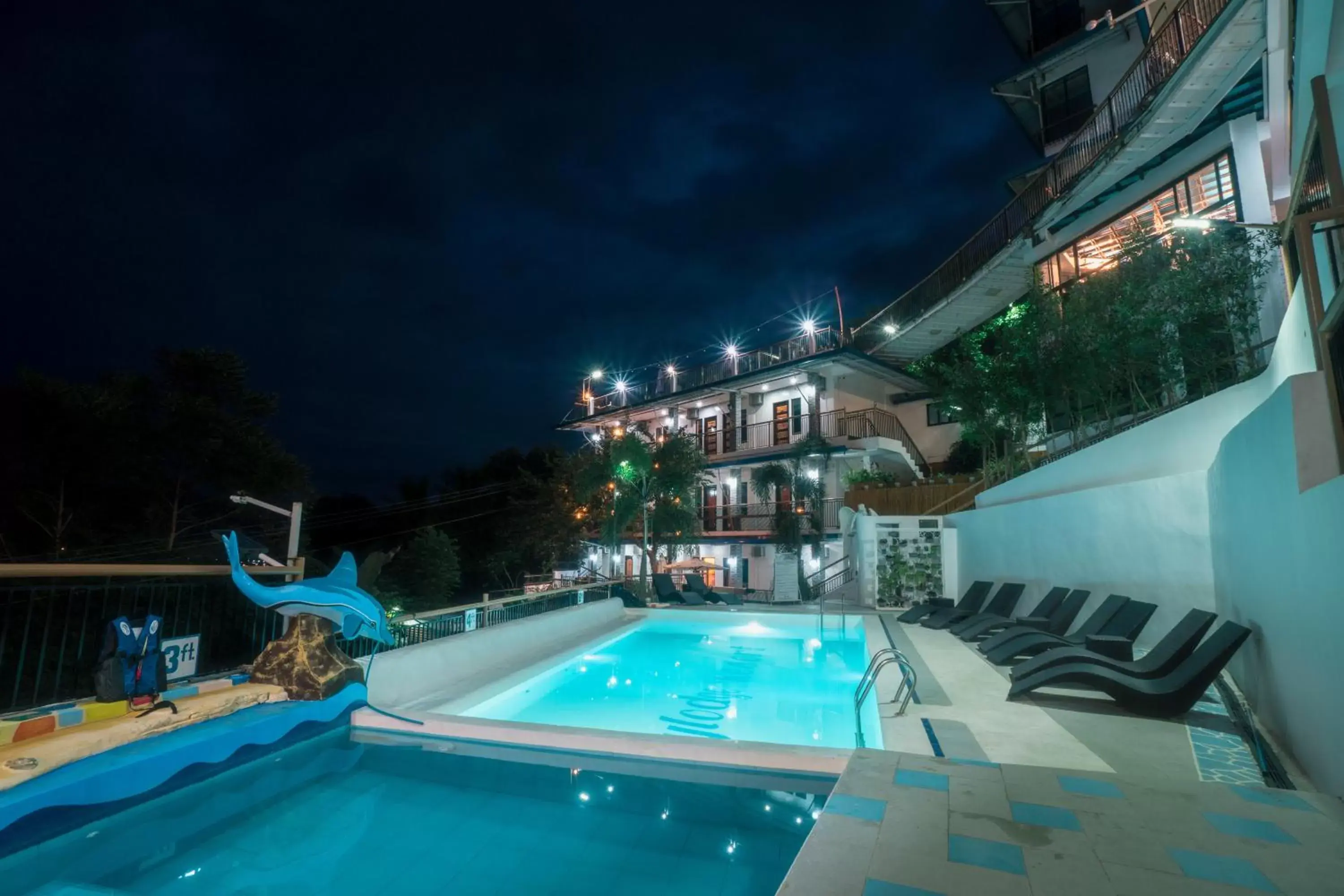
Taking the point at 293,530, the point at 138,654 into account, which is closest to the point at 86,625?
the point at 138,654

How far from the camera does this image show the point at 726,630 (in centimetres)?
1427

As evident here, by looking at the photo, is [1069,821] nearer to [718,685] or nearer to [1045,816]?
[1045,816]

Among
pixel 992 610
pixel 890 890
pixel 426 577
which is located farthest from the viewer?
pixel 426 577

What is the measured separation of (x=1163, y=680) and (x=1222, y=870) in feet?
10.9

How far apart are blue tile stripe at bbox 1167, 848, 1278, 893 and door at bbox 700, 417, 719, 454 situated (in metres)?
24.7

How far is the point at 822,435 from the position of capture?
22281 millimetres

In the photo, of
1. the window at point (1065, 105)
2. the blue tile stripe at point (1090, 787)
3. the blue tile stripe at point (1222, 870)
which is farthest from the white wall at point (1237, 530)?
the window at point (1065, 105)

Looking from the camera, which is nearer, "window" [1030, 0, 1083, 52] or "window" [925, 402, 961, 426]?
"window" [1030, 0, 1083, 52]

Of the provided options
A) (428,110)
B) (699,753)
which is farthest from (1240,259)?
(428,110)

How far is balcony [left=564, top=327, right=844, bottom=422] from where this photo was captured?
955 inches

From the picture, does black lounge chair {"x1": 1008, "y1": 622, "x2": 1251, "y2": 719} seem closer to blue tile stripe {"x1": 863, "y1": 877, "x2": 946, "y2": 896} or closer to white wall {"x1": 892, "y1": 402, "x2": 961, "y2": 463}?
blue tile stripe {"x1": 863, "y1": 877, "x2": 946, "y2": 896}


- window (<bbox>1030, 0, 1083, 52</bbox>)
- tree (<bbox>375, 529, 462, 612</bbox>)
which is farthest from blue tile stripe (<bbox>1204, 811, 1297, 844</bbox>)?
tree (<bbox>375, 529, 462, 612</bbox>)

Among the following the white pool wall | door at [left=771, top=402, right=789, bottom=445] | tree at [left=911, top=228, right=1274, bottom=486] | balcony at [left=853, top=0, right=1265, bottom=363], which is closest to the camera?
the white pool wall

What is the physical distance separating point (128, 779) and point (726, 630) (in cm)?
1134
